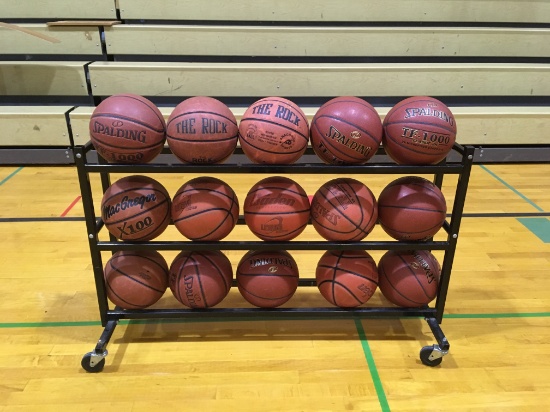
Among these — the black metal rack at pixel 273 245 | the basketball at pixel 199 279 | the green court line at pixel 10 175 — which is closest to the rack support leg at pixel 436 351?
the black metal rack at pixel 273 245

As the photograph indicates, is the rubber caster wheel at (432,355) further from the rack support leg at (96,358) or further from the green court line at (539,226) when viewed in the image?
the green court line at (539,226)

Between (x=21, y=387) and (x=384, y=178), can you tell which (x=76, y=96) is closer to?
(x=384, y=178)

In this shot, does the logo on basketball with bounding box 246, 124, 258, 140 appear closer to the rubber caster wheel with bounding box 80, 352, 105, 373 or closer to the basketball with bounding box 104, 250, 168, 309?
the basketball with bounding box 104, 250, 168, 309

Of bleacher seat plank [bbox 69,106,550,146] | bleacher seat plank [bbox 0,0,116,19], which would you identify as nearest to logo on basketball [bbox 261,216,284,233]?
bleacher seat plank [bbox 69,106,550,146]

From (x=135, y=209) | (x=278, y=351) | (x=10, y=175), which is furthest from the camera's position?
(x=10, y=175)

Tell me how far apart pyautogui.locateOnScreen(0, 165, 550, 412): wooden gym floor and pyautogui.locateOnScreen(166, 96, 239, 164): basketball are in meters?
0.93

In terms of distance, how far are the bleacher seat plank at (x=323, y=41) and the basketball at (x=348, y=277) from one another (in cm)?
336

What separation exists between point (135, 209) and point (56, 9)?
412 centimetres

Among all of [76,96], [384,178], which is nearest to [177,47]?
[76,96]

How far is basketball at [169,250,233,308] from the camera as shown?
2031 millimetres

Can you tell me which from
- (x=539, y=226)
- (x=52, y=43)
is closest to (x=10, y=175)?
(x=52, y=43)

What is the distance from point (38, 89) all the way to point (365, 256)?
3998 mm

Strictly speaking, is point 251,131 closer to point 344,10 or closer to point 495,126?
point 495,126

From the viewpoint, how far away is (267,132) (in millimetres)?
1787
